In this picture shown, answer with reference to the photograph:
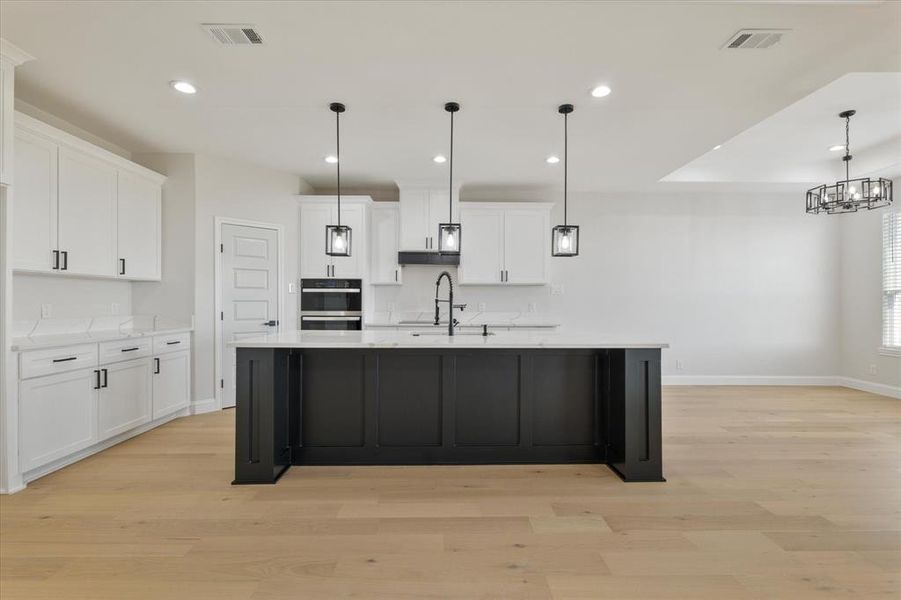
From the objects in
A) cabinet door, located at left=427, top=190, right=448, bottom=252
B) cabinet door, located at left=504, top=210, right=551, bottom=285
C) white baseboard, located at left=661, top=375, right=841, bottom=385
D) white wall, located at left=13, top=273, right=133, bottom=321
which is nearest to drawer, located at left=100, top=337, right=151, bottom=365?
white wall, located at left=13, top=273, right=133, bottom=321

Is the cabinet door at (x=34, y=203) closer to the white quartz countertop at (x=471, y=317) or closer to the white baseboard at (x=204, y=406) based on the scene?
the white baseboard at (x=204, y=406)

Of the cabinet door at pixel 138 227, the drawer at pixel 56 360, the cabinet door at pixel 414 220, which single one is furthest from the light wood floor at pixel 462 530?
the cabinet door at pixel 414 220

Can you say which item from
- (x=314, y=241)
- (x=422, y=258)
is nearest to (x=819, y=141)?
(x=422, y=258)

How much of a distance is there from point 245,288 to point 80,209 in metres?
1.68

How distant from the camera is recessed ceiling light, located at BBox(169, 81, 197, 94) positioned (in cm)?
311

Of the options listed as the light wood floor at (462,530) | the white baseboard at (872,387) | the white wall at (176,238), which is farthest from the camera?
the white baseboard at (872,387)

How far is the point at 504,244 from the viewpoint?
18.7 feet

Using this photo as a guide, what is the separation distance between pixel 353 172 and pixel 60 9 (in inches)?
122

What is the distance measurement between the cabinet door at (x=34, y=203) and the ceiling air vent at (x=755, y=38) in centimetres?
481

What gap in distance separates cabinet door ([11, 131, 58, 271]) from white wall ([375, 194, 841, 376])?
17.7 feet

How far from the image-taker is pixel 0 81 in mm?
2643

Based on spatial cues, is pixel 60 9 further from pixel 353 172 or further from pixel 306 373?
pixel 353 172

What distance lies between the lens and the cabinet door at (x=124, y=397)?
11.1ft

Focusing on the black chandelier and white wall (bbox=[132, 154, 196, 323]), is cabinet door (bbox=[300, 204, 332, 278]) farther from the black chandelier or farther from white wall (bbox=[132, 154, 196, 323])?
the black chandelier
